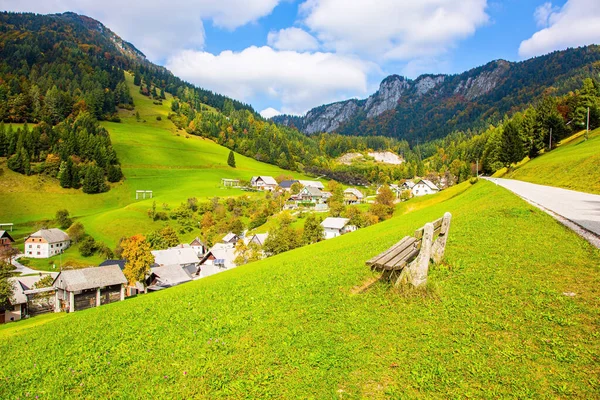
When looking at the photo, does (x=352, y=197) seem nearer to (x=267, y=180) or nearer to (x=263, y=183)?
(x=267, y=180)

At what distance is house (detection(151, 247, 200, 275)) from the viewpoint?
66688 millimetres

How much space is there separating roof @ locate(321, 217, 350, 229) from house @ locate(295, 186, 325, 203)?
35.9 meters

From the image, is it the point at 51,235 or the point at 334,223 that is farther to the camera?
the point at 334,223

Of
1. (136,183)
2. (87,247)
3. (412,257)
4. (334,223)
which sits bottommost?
(87,247)

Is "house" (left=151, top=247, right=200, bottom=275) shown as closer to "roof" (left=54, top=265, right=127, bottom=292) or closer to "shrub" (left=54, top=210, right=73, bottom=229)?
"roof" (left=54, top=265, right=127, bottom=292)

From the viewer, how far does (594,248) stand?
11.2 m

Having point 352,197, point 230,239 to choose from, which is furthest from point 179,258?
point 352,197

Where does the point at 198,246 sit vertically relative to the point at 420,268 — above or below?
below

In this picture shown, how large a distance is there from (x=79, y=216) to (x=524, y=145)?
4146 inches

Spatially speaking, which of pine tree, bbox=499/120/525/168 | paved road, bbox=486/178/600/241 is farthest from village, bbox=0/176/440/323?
paved road, bbox=486/178/600/241

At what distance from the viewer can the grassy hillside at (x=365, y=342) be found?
6066 mm

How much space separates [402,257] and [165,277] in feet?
175

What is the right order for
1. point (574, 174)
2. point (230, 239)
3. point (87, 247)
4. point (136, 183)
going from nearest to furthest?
point (574, 174)
point (87, 247)
point (230, 239)
point (136, 183)

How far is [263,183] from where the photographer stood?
134 metres
